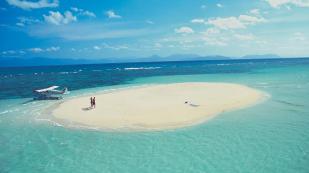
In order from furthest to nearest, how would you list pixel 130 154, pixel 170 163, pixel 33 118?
pixel 33 118, pixel 130 154, pixel 170 163

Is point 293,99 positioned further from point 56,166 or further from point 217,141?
point 56,166

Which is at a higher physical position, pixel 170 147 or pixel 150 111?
pixel 150 111

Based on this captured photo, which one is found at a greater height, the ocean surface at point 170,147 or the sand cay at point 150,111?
the sand cay at point 150,111

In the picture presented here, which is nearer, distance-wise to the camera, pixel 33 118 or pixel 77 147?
pixel 77 147

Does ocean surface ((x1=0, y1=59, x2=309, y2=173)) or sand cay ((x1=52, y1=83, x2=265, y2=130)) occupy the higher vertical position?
sand cay ((x1=52, y1=83, x2=265, y2=130))

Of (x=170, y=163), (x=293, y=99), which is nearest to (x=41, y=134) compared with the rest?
(x=170, y=163)

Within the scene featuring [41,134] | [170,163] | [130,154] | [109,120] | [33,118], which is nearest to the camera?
[170,163]

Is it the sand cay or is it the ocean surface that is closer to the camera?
the ocean surface

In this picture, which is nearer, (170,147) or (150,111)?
(170,147)

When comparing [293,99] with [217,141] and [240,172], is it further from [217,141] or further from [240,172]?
[240,172]

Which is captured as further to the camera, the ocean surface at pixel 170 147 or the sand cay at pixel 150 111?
the sand cay at pixel 150 111
